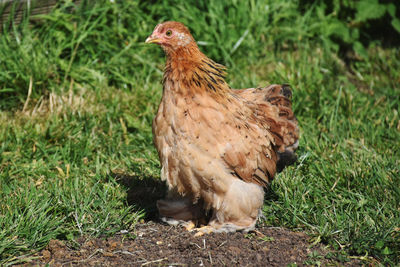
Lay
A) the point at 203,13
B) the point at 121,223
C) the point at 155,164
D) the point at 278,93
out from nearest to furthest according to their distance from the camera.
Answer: the point at 121,223
the point at 278,93
the point at 155,164
the point at 203,13

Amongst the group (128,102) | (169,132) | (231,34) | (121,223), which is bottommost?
(121,223)

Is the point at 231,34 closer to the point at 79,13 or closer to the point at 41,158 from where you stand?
the point at 79,13

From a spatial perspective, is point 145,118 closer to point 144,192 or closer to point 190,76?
point 144,192

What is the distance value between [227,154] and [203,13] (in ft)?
9.75

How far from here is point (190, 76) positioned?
330 cm

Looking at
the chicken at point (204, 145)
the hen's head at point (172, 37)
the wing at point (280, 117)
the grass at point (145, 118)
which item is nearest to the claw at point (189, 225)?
the chicken at point (204, 145)

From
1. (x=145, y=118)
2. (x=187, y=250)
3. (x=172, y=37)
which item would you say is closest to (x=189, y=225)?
(x=187, y=250)

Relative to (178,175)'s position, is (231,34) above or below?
above

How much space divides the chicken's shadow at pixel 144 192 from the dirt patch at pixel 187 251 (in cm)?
35

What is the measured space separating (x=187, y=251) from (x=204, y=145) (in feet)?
2.24

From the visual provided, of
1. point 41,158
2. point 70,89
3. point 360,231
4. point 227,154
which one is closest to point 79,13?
point 70,89

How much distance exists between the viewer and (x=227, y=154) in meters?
3.29

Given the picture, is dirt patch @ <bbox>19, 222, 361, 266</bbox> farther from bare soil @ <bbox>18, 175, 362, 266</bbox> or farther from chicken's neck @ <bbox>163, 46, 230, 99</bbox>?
chicken's neck @ <bbox>163, 46, 230, 99</bbox>

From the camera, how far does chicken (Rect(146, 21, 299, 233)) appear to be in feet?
10.6
